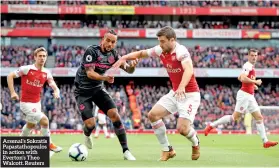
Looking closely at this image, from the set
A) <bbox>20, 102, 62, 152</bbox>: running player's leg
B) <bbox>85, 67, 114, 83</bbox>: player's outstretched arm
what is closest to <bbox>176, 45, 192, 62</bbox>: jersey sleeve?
<bbox>85, 67, 114, 83</bbox>: player's outstretched arm

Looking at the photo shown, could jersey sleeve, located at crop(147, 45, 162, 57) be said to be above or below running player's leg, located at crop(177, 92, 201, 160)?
above

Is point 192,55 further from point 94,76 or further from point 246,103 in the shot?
point 94,76

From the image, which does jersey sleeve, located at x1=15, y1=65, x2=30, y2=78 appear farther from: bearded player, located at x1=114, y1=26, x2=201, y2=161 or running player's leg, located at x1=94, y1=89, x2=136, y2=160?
bearded player, located at x1=114, y1=26, x2=201, y2=161

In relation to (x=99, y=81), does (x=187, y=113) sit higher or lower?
lower

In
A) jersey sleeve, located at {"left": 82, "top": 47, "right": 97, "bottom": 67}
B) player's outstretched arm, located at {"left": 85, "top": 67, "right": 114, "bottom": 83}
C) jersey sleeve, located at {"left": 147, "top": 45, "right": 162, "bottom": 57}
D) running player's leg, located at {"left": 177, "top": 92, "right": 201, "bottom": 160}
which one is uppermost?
jersey sleeve, located at {"left": 147, "top": 45, "right": 162, "bottom": 57}

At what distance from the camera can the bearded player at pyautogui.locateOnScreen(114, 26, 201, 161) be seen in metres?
12.2

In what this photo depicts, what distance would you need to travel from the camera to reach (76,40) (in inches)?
2142

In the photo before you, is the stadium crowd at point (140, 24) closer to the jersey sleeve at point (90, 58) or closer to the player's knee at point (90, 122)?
the player's knee at point (90, 122)

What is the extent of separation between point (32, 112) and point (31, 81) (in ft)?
2.27

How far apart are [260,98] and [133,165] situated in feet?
123

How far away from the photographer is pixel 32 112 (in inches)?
578

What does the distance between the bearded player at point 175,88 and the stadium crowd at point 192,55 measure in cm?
3735

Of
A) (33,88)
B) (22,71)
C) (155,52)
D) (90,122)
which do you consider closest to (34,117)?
(33,88)

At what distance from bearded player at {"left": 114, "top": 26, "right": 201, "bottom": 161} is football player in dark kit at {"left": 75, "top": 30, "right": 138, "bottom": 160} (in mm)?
503
